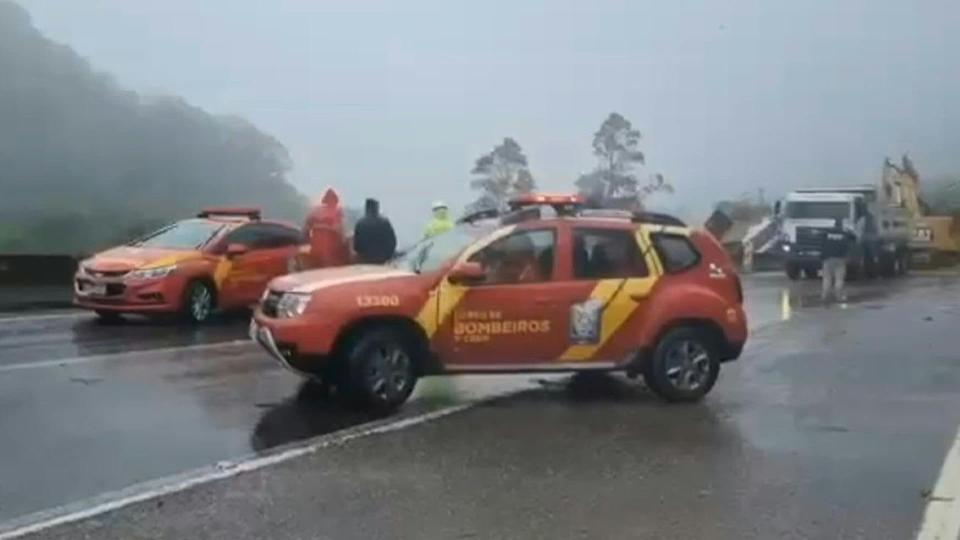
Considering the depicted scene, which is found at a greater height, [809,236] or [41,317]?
[41,317]

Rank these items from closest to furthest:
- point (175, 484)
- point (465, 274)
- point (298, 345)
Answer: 1. point (175, 484)
2. point (298, 345)
3. point (465, 274)

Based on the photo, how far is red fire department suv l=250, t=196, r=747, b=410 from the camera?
33.9ft

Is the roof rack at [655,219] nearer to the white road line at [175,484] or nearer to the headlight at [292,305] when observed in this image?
the white road line at [175,484]

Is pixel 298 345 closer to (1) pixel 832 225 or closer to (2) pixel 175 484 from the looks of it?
(2) pixel 175 484

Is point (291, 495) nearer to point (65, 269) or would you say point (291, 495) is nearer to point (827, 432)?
point (827, 432)

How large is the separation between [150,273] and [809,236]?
71.0 feet

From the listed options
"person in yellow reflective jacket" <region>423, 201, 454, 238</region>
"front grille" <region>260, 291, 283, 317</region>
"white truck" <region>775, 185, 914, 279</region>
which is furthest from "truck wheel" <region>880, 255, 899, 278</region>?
"front grille" <region>260, 291, 283, 317</region>

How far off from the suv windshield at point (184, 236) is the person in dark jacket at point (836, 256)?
14.1m

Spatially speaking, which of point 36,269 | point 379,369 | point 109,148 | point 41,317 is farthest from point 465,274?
point 109,148

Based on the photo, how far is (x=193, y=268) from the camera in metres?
17.5

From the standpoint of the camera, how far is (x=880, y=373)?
1350cm

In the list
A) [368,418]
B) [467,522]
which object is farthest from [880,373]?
[467,522]

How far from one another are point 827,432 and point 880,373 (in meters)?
3.81

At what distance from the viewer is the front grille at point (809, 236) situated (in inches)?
1364
